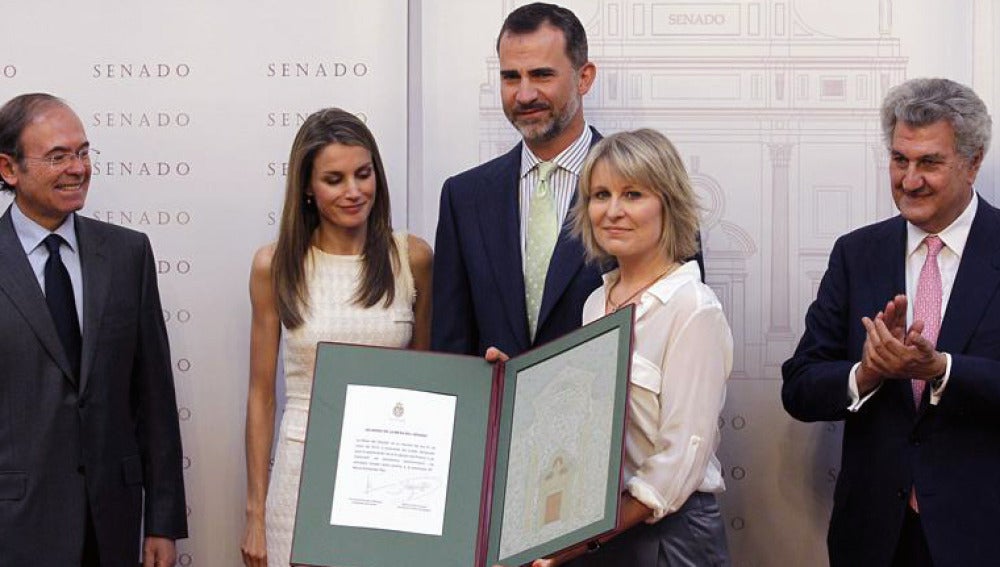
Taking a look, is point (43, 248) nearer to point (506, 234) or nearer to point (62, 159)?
point (62, 159)

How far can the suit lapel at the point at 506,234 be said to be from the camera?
336 centimetres

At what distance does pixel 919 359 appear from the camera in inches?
115

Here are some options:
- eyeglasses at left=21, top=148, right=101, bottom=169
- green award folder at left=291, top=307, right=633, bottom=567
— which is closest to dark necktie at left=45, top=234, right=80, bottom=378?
eyeglasses at left=21, top=148, right=101, bottom=169

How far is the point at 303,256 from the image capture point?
3543 mm

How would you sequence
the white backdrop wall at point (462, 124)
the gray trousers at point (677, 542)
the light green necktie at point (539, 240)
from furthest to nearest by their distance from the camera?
the white backdrop wall at point (462, 124) < the light green necktie at point (539, 240) < the gray trousers at point (677, 542)

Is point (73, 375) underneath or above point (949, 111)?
underneath

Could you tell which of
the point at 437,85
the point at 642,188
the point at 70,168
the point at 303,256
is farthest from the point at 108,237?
the point at 642,188

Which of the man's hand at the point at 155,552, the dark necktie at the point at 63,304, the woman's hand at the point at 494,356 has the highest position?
the dark necktie at the point at 63,304

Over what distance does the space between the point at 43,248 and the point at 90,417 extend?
18.0 inches

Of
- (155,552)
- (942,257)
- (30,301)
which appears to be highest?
(942,257)

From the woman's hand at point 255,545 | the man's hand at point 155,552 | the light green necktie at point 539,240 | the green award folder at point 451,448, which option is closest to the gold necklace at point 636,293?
the green award folder at point 451,448

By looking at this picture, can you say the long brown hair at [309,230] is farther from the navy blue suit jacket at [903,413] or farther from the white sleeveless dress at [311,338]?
the navy blue suit jacket at [903,413]

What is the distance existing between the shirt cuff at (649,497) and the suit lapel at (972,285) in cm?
81

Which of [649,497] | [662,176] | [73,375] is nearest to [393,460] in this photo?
[649,497]
